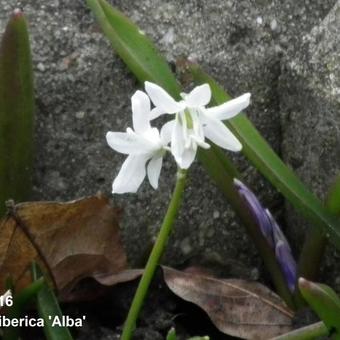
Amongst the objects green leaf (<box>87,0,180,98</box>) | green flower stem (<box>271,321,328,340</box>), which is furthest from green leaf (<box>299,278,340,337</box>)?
green leaf (<box>87,0,180,98</box>)

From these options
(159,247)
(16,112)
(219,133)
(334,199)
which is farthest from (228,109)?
(16,112)

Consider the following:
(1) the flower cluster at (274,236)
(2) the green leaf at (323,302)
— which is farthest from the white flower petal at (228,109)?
(1) the flower cluster at (274,236)

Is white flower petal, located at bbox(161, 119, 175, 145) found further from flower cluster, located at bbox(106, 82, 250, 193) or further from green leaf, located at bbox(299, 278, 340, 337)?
green leaf, located at bbox(299, 278, 340, 337)

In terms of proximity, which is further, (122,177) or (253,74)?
(253,74)

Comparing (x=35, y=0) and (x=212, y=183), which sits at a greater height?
(x=35, y=0)

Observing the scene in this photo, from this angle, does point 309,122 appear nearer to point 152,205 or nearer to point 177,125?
point 152,205

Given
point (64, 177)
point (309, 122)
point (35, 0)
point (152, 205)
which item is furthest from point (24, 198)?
point (309, 122)
